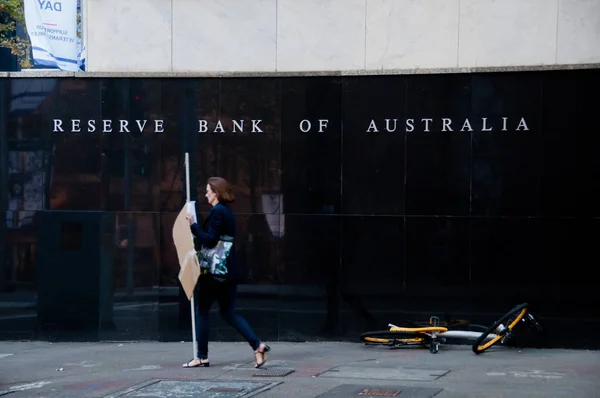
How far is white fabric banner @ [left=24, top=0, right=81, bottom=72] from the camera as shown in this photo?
12289 millimetres

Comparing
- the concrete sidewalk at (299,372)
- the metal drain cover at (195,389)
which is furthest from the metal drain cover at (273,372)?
the metal drain cover at (195,389)

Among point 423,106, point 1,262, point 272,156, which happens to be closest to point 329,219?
point 272,156

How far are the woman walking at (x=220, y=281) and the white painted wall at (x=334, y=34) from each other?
103 inches

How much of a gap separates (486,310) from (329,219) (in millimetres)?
2191

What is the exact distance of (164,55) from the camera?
37.1 ft

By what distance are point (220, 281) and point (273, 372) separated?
41.5 inches

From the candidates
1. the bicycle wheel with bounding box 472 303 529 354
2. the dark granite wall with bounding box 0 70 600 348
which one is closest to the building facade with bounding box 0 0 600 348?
the dark granite wall with bounding box 0 70 600 348

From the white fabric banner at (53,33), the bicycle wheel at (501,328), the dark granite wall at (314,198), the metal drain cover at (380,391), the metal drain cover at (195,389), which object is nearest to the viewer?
the metal drain cover at (380,391)

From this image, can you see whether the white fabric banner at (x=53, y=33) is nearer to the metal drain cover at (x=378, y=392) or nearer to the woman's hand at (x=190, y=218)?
the woman's hand at (x=190, y=218)

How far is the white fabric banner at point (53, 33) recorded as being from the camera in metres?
12.3

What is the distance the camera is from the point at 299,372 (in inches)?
345

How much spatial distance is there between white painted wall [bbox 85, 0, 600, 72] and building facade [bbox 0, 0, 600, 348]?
0.08ft

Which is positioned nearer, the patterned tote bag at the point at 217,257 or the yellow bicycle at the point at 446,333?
the patterned tote bag at the point at 217,257

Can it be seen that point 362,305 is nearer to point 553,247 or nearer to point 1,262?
point 553,247
